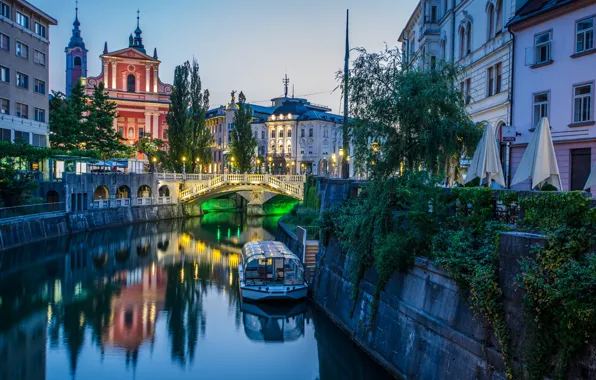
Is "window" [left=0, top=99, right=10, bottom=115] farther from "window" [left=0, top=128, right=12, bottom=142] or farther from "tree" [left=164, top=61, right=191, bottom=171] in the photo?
"tree" [left=164, top=61, right=191, bottom=171]

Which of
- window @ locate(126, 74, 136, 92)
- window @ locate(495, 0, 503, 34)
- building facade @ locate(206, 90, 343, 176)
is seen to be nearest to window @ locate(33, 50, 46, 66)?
window @ locate(126, 74, 136, 92)

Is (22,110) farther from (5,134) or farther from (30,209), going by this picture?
(30,209)

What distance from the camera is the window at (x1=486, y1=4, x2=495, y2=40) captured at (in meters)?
29.8

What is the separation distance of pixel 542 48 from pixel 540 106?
267 centimetres

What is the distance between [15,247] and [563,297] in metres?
38.8

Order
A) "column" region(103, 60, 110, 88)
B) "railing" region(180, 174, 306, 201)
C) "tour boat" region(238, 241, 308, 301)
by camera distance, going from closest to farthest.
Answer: "tour boat" region(238, 241, 308, 301), "railing" region(180, 174, 306, 201), "column" region(103, 60, 110, 88)

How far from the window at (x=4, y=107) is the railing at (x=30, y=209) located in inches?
407

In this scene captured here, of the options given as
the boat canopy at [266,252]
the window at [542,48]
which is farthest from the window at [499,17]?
the boat canopy at [266,252]

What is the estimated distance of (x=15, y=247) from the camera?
39688 mm

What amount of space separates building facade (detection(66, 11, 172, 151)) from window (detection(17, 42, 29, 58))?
3323 cm

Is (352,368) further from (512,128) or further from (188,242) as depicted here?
(188,242)

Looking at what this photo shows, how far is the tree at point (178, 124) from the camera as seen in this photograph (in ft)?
226

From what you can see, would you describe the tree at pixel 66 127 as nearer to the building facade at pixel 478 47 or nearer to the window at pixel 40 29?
the window at pixel 40 29

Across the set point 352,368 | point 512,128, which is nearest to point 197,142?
point 512,128
